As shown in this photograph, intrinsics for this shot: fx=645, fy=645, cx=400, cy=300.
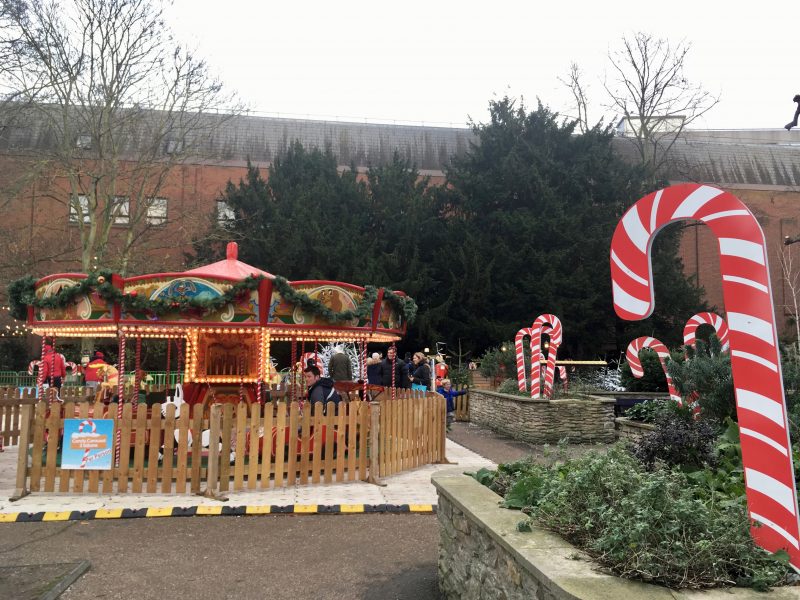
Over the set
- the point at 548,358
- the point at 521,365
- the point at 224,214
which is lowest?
the point at 521,365

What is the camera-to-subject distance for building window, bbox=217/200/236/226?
1098 inches

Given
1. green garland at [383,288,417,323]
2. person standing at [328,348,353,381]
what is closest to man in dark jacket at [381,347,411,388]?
person standing at [328,348,353,381]

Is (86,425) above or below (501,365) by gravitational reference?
below

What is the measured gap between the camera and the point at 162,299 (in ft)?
30.3

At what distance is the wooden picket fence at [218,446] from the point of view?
25.6ft

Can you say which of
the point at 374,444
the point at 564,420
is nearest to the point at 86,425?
the point at 374,444

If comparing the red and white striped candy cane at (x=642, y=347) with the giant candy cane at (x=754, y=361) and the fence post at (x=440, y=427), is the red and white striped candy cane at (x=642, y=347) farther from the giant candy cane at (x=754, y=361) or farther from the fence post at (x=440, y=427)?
the giant candy cane at (x=754, y=361)

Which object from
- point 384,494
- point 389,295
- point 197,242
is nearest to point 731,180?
point 197,242

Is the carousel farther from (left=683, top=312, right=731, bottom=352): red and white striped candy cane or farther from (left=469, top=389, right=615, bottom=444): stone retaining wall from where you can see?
(left=683, top=312, right=731, bottom=352): red and white striped candy cane

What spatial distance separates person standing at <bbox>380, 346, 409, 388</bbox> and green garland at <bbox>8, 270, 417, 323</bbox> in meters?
4.66

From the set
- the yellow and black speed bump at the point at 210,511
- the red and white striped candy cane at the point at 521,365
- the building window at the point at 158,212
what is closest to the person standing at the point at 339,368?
the red and white striped candy cane at the point at 521,365

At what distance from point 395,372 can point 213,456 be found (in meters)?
8.54

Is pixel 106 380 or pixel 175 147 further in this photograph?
pixel 175 147

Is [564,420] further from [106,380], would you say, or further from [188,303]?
[106,380]
